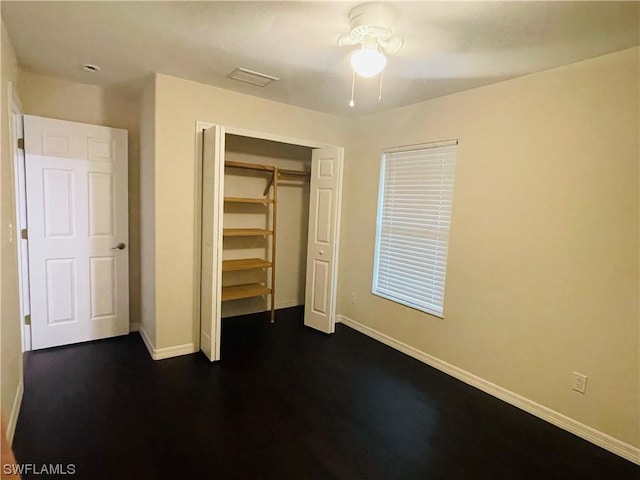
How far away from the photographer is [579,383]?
7.63ft

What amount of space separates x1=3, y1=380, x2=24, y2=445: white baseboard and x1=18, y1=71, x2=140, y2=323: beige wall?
1341mm

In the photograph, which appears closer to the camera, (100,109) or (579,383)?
(579,383)

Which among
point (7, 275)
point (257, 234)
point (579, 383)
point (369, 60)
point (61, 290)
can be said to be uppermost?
point (369, 60)

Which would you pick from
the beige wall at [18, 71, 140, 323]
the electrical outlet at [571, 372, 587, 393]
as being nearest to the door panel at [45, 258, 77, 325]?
the beige wall at [18, 71, 140, 323]

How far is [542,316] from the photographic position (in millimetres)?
2500

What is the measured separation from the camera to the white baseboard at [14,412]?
6.51ft

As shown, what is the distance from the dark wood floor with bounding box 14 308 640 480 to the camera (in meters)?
1.94

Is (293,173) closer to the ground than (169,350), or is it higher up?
higher up

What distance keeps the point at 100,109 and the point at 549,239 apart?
3.99 metres

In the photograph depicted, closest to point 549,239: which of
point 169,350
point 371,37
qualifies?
point 371,37

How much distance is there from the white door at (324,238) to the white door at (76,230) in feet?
6.29

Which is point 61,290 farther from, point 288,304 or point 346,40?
point 346,40

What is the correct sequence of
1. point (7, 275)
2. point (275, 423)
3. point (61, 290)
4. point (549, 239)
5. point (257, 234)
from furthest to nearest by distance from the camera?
1. point (257, 234)
2. point (61, 290)
3. point (549, 239)
4. point (275, 423)
5. point (7, 275)
